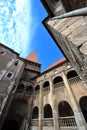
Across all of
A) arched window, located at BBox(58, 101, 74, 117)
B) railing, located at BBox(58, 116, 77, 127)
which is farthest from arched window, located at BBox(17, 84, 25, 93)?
railing, located at BBox(58, 116, 77, 127)

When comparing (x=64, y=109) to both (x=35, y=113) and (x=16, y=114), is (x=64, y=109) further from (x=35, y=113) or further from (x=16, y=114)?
(x=16, y=114)

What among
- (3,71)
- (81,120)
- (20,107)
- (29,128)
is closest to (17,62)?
(3,71)

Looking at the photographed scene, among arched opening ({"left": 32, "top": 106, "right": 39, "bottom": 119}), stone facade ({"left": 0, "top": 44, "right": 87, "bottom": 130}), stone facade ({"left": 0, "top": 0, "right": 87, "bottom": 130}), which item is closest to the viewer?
stone facade ({"left": 0, "top": 0, "right": 87, "bottom": 130})

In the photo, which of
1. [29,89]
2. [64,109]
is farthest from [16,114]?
[64,109]

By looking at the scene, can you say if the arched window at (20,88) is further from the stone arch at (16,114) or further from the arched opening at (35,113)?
the arched opening at (35,113)

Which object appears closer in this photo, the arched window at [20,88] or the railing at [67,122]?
the railing at [67,122]

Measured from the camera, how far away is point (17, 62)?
63.1ft

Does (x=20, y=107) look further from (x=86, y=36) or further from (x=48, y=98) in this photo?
(x=86, y=36)

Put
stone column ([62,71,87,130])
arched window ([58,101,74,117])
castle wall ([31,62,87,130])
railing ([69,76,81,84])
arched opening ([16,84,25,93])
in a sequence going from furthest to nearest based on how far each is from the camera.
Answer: arched opening ([16,84,25,93]) < arched window ([58,101,74,117]) < railing ([69,76,81,84]) < castle wall ([31,62,87,130]) < stone column ([62,71,87,130])

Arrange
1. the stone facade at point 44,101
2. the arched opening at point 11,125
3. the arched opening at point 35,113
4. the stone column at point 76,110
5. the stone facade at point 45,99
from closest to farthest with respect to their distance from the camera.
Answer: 1. the stone column at point 76,110
2. the stone facade at point 45,99
3. the stone facade at point 44,101
4. the arched opening at point 35,113
5. the arched opening at point 11,125

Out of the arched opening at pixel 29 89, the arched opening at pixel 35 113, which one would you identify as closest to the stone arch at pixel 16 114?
the arched opening at pixel 35 113

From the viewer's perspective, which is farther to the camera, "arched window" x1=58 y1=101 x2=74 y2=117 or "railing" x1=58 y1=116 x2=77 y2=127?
"arched window" x1=58 y1=101 x2=74 y2=117

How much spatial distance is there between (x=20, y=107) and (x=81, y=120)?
914 centimetres

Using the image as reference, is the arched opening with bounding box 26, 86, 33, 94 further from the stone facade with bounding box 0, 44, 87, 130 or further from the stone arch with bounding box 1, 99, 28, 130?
the stone arch with bounding box 1, 99, 28, 130
